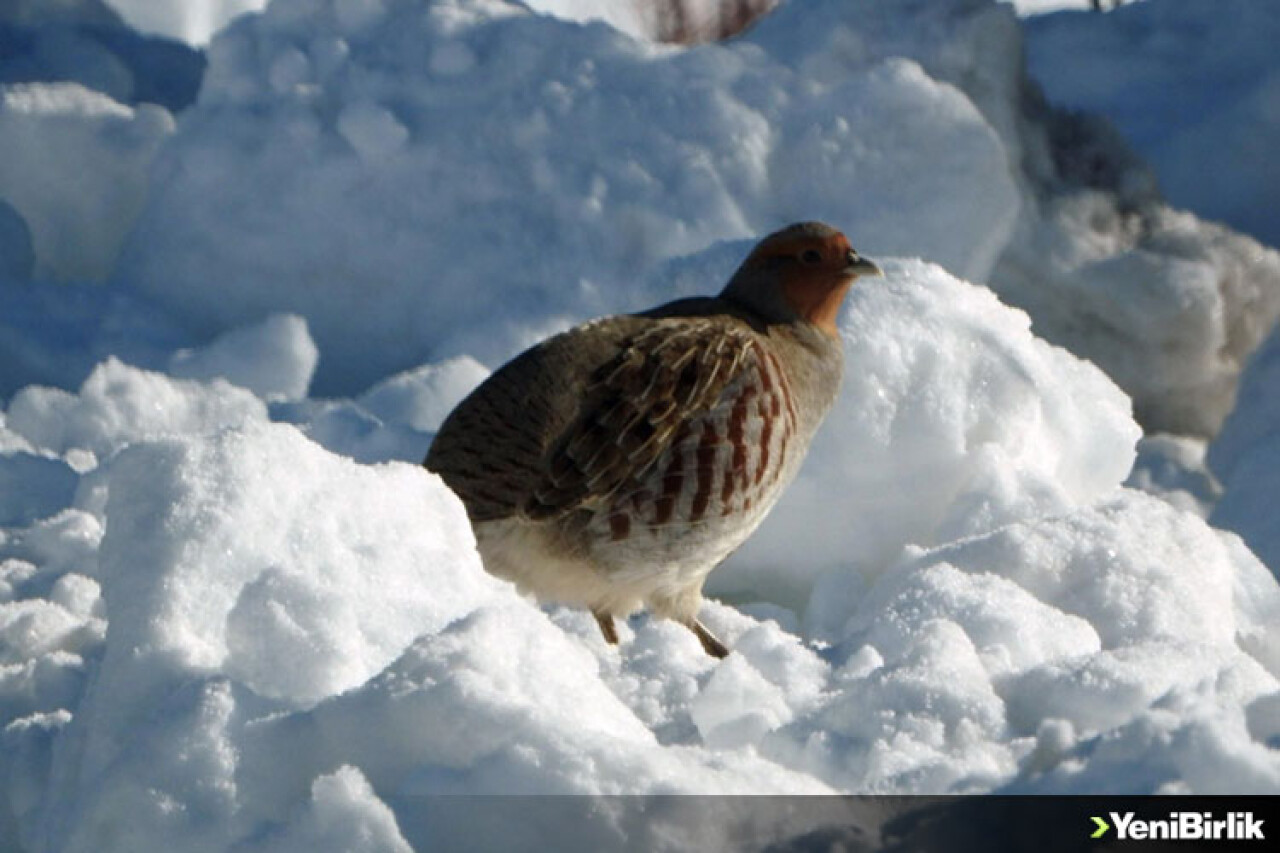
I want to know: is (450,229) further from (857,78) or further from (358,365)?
(857,78)

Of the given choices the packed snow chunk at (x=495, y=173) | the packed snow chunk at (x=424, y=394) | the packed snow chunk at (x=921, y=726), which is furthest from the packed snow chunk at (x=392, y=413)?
the packed snow chunk at (x=921, y=726)

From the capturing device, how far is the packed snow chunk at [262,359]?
4488 mm

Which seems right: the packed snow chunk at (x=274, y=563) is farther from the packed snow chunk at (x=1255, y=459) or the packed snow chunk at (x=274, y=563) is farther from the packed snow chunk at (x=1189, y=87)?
the packed snow chunk at (x=1189, y=87)

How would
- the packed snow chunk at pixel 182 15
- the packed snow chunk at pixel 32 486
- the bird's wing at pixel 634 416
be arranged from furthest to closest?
1. the packed snow chunk at pixel 182 15
2. the packed snow chunk at pixel 32 486
3. the bird's wing at pixel 634 416

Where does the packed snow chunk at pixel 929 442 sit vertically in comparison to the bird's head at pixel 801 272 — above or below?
below

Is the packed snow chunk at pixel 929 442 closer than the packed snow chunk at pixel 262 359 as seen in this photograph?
Yes

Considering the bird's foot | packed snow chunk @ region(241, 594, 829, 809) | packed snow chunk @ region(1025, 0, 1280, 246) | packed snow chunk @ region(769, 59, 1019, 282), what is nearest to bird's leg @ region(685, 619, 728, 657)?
the bird's foot

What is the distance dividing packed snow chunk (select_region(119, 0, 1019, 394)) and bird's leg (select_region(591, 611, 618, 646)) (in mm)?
1373

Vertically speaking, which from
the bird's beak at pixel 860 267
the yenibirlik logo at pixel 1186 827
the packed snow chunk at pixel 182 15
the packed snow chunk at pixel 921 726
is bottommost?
the packed snow chunk at pixel 921 726

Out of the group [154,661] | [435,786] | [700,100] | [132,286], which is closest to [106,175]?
[132,286]

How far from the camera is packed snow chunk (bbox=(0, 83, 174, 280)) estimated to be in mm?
5105

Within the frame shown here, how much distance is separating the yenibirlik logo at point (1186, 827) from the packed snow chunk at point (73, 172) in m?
4.02

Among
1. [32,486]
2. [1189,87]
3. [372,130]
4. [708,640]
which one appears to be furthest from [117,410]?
[1189,87]

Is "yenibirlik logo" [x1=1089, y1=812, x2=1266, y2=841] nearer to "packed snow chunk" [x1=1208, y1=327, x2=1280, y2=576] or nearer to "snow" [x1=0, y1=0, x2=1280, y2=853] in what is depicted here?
"snow" [x1=0, y1=0, x2=1280, y2=853]
